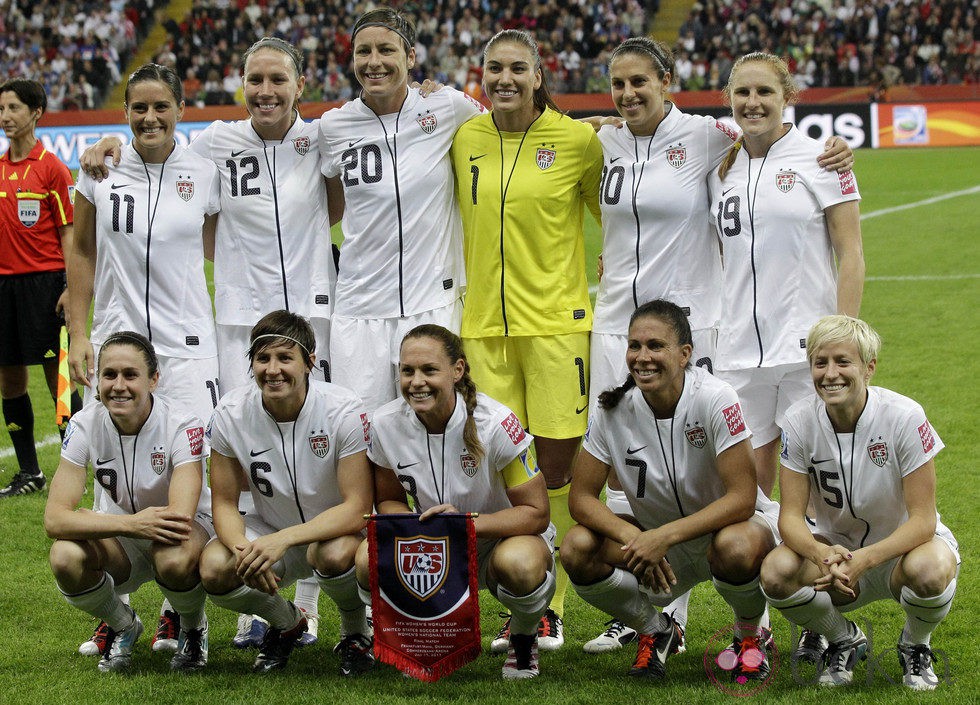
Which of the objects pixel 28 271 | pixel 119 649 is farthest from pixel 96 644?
pixel 28 271

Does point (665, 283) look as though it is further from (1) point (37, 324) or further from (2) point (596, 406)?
(1) point (37, 324)

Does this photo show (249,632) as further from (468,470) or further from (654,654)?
(654,654)

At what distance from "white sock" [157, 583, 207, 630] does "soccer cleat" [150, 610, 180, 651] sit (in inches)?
6.2

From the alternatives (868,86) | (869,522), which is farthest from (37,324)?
(868,86)

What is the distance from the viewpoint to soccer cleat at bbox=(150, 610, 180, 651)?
174 inches

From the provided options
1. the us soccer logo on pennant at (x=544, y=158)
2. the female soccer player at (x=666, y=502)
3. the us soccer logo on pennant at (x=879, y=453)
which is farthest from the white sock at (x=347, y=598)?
the us soccer logo on pennant at (x=879, y=453)

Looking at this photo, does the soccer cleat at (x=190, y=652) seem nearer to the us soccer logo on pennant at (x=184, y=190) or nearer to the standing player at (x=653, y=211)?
the standing player at (x=653, y=211)

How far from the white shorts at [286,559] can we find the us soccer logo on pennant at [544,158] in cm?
165

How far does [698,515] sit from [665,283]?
100 centimetres

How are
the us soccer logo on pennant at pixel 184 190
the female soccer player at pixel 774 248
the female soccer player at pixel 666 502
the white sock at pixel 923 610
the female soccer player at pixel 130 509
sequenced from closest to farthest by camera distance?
the white sock at pixel 923 610 < the female soccer player at pixel 666 502 < the female soccer player at pixel 130 509 < the female soccer player at pixel 774 248 < the us soccer logo on pennant at pixel 184 190

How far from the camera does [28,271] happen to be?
6730 mm

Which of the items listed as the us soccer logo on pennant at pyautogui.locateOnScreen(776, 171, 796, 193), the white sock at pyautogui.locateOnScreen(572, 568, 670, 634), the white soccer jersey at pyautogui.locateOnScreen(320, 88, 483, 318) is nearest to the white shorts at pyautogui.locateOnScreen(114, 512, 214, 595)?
the white soccer jersey at pyautogui.locateOnScreen(320, 88, 483, 318)

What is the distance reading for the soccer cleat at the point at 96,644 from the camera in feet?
14.6

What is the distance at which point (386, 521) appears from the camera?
159 inches
